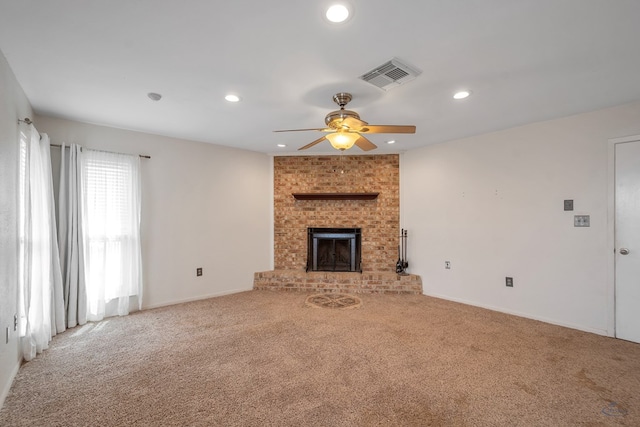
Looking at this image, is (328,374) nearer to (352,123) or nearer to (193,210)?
(352,123)

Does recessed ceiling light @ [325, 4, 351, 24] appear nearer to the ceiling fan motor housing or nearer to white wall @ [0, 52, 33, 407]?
the ceiling fan motor housing

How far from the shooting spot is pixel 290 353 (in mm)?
2508

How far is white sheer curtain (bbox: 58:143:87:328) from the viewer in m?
3.15

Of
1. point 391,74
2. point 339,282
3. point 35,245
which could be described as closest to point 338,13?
point 391,74

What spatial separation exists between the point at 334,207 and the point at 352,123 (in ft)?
8.79

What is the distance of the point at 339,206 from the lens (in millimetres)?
4992

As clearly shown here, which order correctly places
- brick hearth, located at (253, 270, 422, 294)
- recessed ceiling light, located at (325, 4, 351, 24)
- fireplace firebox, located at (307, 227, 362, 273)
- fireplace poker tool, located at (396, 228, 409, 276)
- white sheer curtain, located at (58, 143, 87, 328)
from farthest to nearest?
1. fireplace firebox, located at (307, 227, 362, 273)
2. fireplace poker tool, located at (396, 228, 409, 276)
3. brick hearth, located at (253, 270, 422, 294)
4. white sheer curtain, located at (58, 143, 87, 328)
5. recessed ceiling light, located at (325, 4, 351, 24)

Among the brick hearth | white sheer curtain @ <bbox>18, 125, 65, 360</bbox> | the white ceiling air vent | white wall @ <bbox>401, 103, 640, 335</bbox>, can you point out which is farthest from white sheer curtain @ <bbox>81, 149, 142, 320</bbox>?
white wall @ <bbox>401, 103, 640, 335</bbox>

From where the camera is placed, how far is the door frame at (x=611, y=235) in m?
2.91

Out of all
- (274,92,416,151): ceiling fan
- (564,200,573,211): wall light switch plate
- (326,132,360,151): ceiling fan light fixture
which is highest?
(274,92,416,151): ceiling fan

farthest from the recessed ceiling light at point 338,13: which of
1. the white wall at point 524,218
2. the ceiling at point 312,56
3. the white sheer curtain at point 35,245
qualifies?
the white wall at point 524,218

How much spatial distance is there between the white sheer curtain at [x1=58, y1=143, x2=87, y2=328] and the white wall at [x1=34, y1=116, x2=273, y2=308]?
31cm

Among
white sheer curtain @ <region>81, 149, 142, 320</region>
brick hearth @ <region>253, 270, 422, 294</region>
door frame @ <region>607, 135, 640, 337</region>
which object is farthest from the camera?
brick hearth @ <region>253, 270, 422, 294</region>

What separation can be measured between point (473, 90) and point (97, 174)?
4176mm
